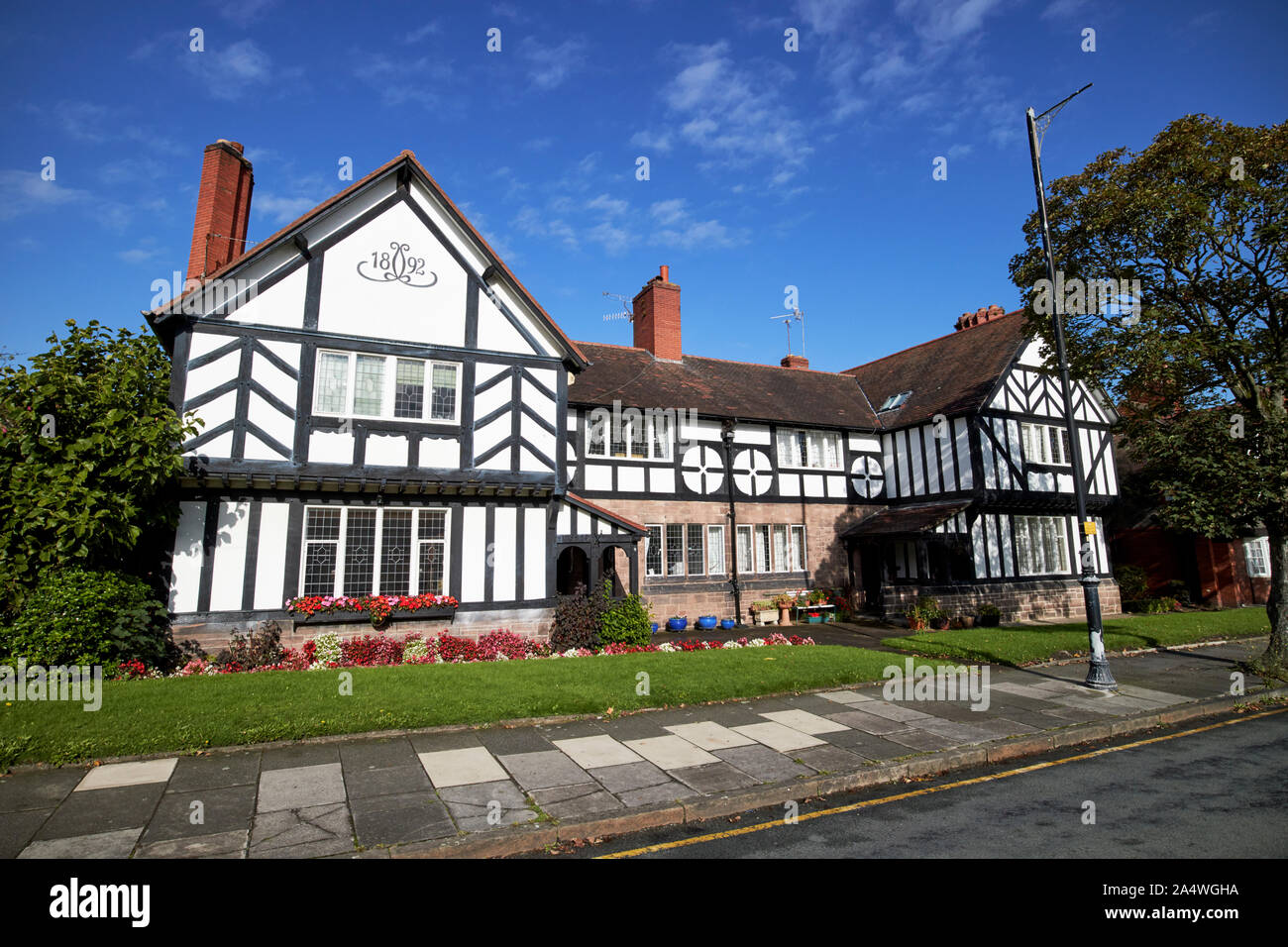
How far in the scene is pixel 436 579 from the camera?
14.6 m

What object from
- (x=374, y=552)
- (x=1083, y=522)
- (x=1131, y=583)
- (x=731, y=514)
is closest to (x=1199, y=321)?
(x=1083, y=522)

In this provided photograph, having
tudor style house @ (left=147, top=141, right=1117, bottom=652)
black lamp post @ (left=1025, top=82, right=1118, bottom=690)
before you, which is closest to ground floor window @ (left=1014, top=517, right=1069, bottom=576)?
tudor style house @ (left=147, top=141, right=1117, bottom=652)

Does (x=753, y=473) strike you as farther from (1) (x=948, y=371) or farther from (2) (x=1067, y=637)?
(2) (x=1067, y=637)

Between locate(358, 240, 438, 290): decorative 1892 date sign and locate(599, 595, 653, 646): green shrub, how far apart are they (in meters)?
8.72

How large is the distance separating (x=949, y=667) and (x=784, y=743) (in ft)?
20.5

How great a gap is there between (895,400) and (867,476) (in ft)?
12.1

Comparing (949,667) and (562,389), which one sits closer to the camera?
(949,667)

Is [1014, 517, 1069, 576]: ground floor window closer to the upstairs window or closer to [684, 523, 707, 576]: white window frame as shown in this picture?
the upstairs window

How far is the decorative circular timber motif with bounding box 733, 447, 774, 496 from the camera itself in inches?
896

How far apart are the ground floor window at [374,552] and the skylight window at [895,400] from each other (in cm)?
1910

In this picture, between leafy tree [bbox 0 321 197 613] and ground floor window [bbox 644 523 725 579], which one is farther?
ground floor window [bbox 644 523 725 579]

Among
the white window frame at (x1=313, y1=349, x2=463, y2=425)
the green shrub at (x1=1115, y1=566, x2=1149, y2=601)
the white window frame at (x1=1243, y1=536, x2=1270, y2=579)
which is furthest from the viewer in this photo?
the white window frame at (x1=1243, y1=536, x2=1270, y2=579)
